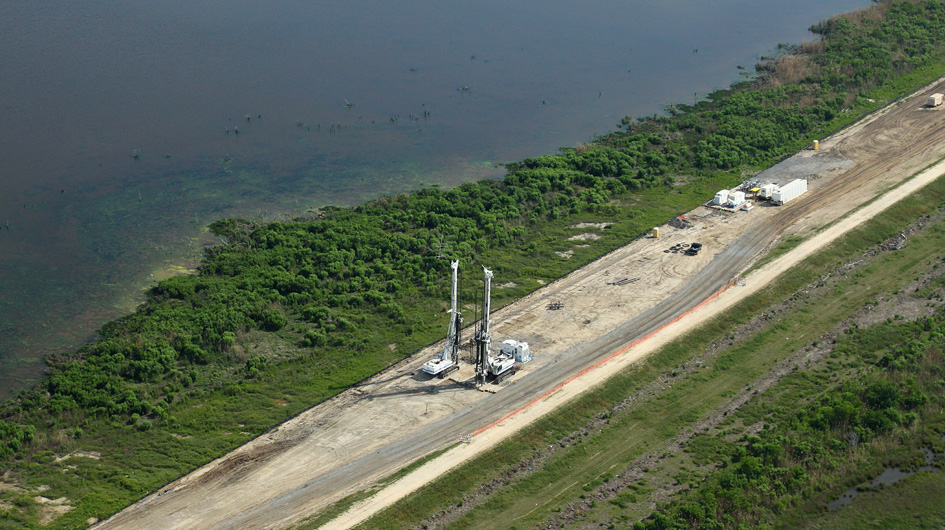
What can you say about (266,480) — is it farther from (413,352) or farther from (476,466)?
(413,352)

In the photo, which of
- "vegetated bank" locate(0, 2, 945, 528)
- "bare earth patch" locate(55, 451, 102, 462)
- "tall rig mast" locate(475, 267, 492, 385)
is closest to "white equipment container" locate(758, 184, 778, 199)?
"vegetated bank" locate(0, 2, 945, 528)

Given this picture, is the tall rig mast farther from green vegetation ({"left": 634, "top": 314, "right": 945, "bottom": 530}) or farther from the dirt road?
green vegetation ({"left": 634, "top": 314, "right": 945, "bottom": 530})

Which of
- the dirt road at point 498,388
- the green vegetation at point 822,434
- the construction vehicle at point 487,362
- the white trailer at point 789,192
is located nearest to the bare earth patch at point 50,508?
the dirt road at point 498,388

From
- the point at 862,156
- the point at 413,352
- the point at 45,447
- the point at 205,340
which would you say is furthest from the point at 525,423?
the point at 862,156

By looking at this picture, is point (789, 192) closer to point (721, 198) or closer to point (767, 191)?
point (767, 191)

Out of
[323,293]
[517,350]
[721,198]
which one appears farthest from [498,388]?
[721,198]

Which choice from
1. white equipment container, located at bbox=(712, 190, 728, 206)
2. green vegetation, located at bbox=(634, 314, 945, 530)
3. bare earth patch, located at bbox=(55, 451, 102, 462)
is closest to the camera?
green vegetation, located at bbox=(634, 314, 945, 530)
